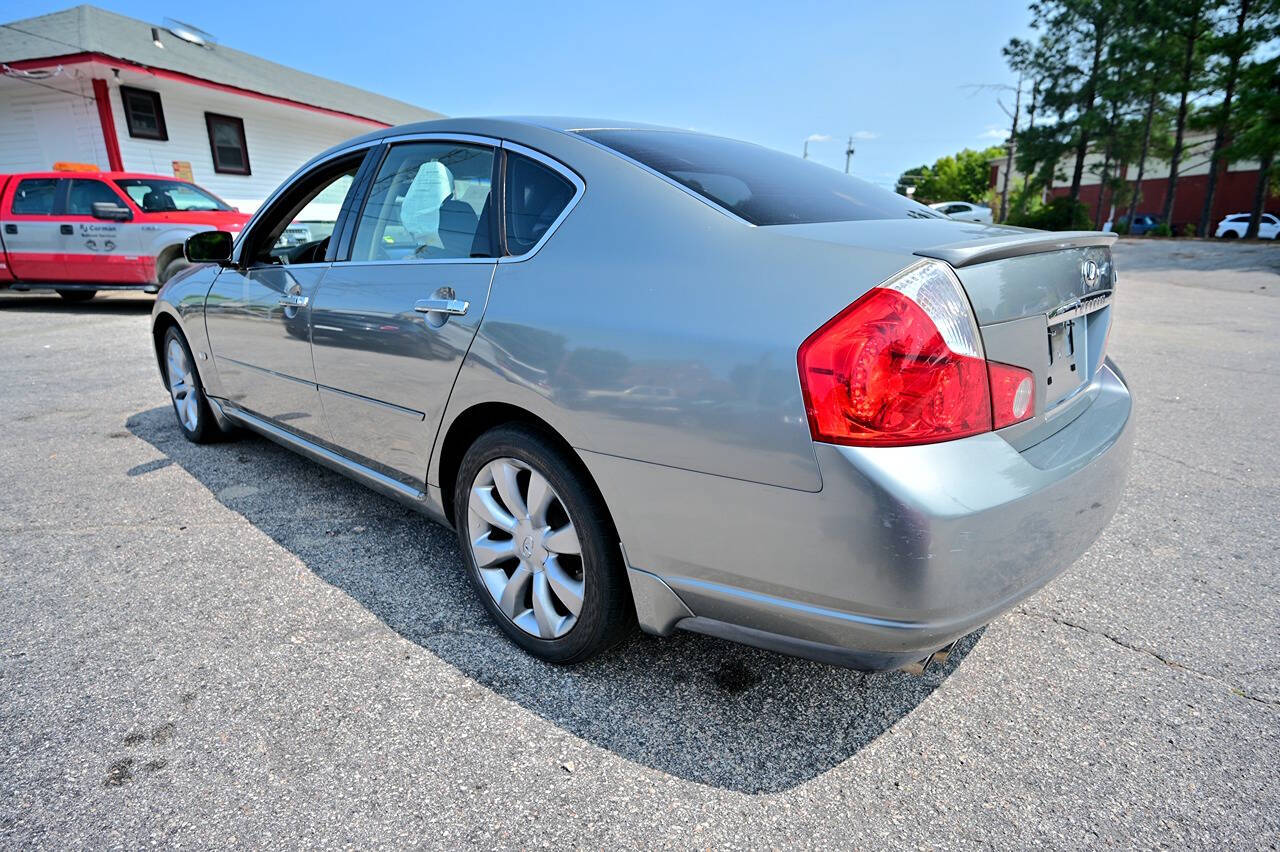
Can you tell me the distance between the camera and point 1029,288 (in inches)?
67.5

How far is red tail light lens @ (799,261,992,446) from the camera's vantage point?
1.50 m

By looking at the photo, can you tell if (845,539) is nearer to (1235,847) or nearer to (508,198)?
(1235,847)

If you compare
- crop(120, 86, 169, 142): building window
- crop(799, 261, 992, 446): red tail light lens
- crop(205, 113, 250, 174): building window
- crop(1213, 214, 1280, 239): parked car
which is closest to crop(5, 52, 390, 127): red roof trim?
crop(120, 86, 169, 142): building window

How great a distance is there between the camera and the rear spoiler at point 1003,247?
5.20 feet

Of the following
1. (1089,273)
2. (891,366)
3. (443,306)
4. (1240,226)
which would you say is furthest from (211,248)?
(1240,226)

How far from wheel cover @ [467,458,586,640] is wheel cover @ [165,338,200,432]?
272 cm

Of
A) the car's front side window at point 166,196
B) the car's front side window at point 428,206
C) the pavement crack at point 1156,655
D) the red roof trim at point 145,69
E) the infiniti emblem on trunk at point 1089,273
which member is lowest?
the pavement crack at point 1156,655

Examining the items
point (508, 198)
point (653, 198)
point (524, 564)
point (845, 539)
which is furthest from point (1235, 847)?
point (508, 198)

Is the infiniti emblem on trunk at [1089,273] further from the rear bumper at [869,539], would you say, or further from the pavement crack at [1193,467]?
the pavement crack at [1193,467]

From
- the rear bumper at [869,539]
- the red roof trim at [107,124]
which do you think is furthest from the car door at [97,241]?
the rear bumper at [869,539]

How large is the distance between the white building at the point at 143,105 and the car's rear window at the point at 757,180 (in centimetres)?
1577

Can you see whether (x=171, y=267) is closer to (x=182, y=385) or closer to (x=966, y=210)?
(x=182, y=385)

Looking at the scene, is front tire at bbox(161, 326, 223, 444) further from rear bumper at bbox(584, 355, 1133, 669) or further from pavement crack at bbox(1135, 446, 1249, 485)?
pavement crack at bbox(1135, 446, 1249, 485)

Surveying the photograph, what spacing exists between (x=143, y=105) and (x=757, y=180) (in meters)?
18.0
